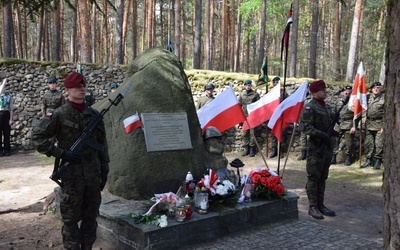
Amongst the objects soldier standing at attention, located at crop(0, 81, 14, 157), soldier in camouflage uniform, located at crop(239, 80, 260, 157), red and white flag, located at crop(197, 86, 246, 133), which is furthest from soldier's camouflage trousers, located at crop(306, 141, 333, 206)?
soldier standing at attention, located at crop(0, 81, 14, 157)

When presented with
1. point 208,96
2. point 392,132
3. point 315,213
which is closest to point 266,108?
point 315,213

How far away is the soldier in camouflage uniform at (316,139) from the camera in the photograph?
533cm

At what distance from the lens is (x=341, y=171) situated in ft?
29.6

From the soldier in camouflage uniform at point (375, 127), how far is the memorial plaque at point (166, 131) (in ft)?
19.1

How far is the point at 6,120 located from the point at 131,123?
24.2 feet

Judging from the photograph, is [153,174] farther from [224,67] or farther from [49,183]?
[224,67]

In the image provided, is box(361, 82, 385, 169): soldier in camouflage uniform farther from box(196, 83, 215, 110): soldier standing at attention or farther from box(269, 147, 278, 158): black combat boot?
box(196, 83, 215, 110): soldier standing at attention

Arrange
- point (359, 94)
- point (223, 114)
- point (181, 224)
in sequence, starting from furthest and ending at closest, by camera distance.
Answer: point (359, 94), point (223, 114), point (181, 224)

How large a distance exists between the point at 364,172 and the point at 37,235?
726cm

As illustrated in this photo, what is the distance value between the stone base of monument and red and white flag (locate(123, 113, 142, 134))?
93cm

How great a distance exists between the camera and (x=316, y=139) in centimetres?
539

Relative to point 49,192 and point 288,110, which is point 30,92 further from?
point 288,110

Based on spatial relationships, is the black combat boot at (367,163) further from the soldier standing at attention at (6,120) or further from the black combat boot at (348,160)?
the soldier standing at attention at (6,120)

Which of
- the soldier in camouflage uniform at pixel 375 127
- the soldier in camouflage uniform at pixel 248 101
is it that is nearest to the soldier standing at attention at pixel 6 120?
the soldier in camouflage uniform at pixel 248 101
